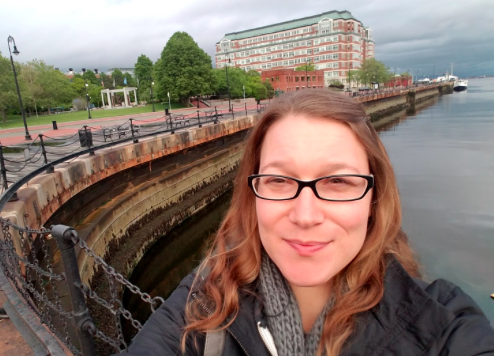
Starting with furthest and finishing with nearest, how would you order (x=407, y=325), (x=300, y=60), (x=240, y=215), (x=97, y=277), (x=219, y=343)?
(x=300, y=60) → (x=97, y=277) → (x=240, y=215) → (x=219, y=343) → (x=407, y=325)

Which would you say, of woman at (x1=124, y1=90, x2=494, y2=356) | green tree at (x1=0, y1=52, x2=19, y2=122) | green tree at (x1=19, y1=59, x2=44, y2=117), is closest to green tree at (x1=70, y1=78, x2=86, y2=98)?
green tree at (x1=19, y1=59, x2=44, y2=117)

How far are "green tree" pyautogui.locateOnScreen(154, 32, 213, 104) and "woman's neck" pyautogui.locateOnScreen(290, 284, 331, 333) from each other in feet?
138

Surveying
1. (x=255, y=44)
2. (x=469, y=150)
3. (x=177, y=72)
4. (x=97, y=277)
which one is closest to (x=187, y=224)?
(x=97, y=277)

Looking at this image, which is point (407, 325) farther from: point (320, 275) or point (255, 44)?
point (255, 44)

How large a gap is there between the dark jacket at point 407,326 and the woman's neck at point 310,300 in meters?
0.16

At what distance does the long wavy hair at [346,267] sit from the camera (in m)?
1.24

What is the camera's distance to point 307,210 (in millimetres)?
1166

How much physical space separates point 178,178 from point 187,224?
6.46 feet

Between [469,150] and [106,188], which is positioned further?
[469,150]

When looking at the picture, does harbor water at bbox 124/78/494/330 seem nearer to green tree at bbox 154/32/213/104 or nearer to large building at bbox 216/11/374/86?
green tree at bbox 154/32/213/104

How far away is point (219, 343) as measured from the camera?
4.21ft

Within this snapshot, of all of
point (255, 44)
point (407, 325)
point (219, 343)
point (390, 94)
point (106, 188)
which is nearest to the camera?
point (407, 325)

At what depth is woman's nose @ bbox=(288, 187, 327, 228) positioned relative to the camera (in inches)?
45.6

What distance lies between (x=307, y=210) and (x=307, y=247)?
14 cm
